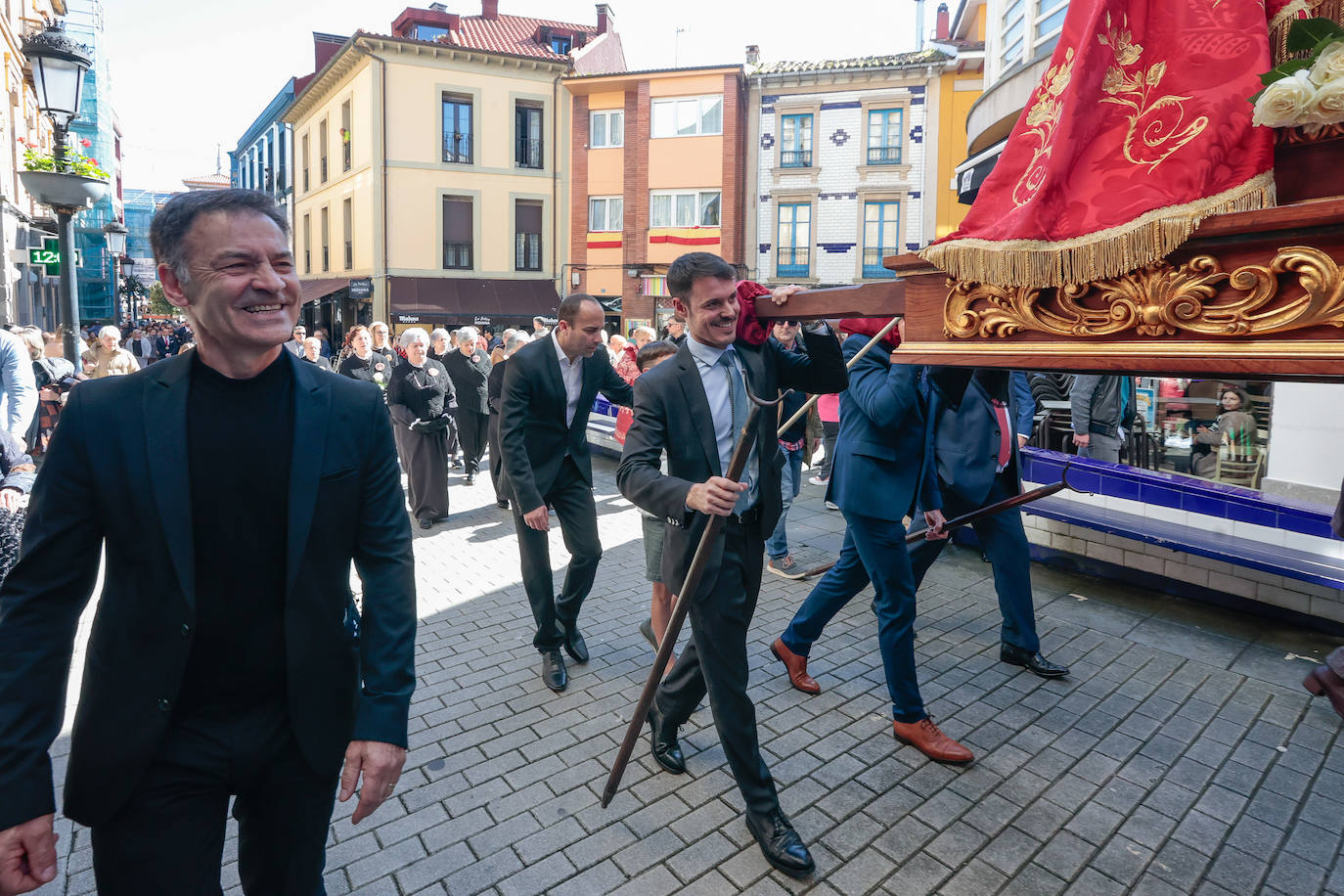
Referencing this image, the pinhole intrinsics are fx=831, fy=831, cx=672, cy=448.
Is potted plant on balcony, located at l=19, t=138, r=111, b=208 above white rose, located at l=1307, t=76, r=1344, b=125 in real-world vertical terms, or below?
above

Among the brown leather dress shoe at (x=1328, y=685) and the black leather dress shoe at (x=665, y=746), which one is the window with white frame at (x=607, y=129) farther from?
the brown leather dress shoe at (x=1328, y=685)

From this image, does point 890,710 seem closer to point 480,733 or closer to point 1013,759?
point 1013,759

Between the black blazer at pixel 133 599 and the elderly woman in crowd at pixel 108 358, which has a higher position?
the elderly woman in crowd at pixel 108 358

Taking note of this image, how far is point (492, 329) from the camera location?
91.4 feet

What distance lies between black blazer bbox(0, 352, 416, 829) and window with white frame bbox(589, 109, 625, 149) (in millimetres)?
27608

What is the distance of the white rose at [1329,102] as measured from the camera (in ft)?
5.67

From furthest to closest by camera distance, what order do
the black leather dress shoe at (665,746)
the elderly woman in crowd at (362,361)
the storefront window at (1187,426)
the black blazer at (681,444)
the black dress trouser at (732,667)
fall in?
the elderly woman in crowd at (362,361)
the storefront window at (1187,426)
the black leather dress shoe at (665,746)
the black blazer at (681,444)
the black dress trouser at (732,667)

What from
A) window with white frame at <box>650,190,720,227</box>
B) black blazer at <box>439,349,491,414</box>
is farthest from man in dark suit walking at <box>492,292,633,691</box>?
window with white frame at <box>650,190,720,227</box>

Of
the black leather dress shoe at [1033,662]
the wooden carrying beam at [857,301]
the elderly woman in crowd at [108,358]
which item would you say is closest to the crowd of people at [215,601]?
the wooden carrying beam at [857,301]

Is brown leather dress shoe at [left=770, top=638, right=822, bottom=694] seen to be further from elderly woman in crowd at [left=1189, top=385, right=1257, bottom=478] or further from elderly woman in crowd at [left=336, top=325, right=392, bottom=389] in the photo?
elderly woman in crowd at [left=336, top=325, right=392, bottom=389]

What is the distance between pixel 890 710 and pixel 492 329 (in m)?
25.1

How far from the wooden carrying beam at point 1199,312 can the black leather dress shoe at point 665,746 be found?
2224mm

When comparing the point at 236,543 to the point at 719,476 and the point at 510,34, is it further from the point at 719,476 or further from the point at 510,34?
the point at 510,34

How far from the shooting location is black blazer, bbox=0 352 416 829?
1.78 m
